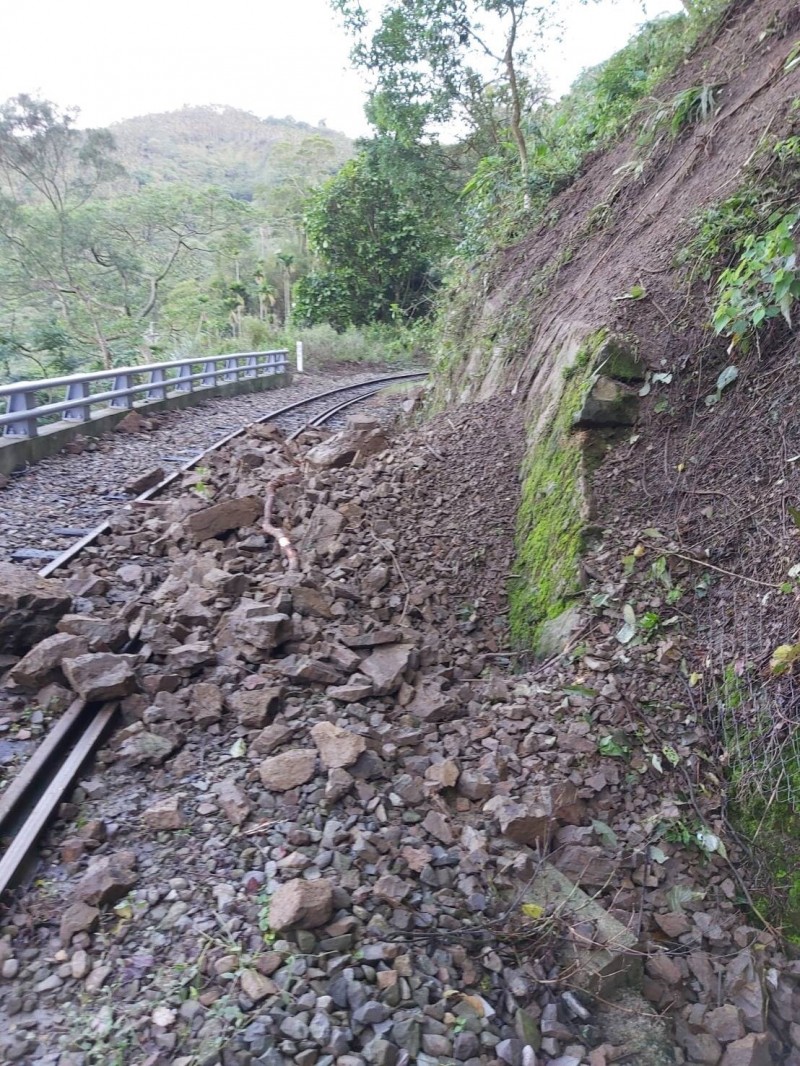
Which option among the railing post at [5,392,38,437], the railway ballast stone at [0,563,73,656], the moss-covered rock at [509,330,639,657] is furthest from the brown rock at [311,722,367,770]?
the railing post at [5,392,38,437]

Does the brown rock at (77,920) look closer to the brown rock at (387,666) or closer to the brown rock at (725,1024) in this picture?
the brown rock at (387,666)

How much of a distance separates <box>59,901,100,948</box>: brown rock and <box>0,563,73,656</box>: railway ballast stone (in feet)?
7.03

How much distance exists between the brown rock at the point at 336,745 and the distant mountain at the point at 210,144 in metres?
58.9

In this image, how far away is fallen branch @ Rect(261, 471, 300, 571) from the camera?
5.44m

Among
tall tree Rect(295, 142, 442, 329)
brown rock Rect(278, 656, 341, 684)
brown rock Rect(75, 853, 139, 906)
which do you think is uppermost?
tall tree Rect(295, 142, 442, 329)

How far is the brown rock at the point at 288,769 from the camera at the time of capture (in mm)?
3518

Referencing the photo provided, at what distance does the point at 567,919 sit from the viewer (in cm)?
299

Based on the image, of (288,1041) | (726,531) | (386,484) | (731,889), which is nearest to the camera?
(288,1041)

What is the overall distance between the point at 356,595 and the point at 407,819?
1.86 metres

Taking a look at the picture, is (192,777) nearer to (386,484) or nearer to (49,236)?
(386,484)

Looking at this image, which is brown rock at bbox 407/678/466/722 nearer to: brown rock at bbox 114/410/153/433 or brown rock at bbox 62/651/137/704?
brown rock at bbox 62/651/137/704

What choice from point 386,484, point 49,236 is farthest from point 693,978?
point 49,236

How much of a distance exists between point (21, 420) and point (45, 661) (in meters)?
5.73

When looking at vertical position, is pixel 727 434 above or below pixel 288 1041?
above
